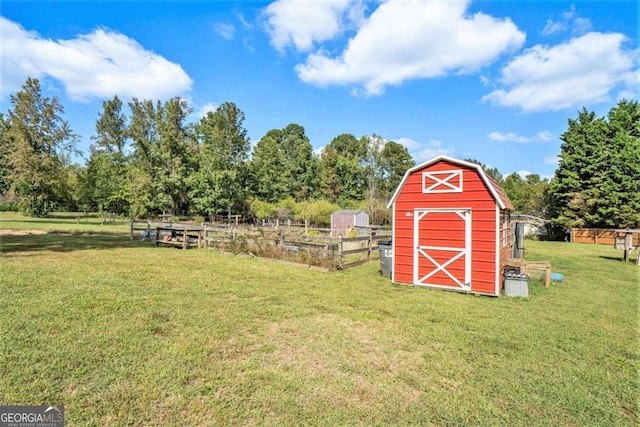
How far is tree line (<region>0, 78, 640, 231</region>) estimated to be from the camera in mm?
26391

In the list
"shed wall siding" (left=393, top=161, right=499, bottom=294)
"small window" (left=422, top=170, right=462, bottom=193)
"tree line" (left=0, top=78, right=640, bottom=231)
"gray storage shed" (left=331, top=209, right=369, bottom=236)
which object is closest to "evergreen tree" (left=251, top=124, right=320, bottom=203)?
"tree line" (left=0, top=78, right=640, bottom=231)

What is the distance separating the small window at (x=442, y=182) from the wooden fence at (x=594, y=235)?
25.0m

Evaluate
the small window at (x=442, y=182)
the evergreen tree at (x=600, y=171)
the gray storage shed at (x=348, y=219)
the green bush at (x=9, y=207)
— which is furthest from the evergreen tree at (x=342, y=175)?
the green bush at (x=9, y=207)

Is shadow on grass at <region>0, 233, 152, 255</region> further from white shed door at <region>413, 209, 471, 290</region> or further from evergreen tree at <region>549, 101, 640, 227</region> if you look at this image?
evergreen tree at <region>549, 101, 640, 227</region>

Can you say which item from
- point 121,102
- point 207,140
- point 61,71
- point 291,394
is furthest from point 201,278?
point 121,102

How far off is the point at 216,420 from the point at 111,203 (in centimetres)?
4742

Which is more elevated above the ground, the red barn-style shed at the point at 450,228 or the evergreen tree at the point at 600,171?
the evergreen tree at the point at 600,171

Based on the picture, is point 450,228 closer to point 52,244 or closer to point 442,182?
point 442,182

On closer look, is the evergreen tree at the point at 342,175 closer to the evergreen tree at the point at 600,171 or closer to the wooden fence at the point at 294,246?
the evergreen tree at the point at 600,171

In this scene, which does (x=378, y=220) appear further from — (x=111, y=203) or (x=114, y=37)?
(x=111, y=203)

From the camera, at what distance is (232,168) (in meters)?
40.5

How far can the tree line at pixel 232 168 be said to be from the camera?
2639 cm

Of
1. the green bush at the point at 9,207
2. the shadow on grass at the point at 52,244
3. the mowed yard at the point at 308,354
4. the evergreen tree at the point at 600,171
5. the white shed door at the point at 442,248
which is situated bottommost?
the mowed yard at the point at 308,354

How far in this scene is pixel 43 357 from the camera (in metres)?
3.65
